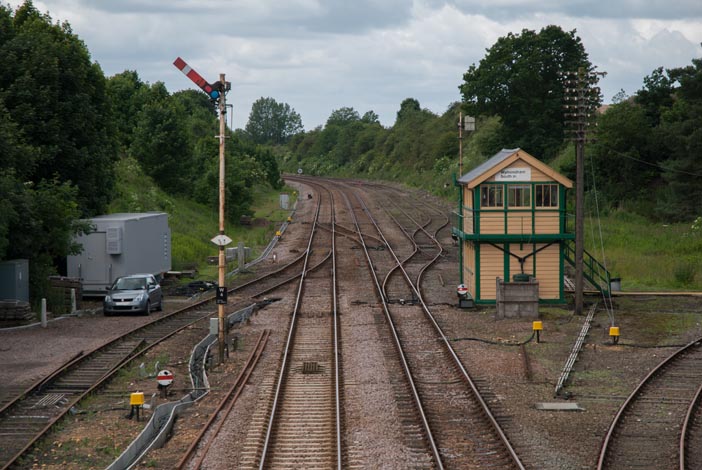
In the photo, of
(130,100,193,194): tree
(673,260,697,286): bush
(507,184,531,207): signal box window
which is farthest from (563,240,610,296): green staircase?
(130,100,193,194): tree

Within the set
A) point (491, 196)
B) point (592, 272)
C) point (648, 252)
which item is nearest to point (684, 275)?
point (592, 272)

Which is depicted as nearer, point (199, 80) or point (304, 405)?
point (304, 405)

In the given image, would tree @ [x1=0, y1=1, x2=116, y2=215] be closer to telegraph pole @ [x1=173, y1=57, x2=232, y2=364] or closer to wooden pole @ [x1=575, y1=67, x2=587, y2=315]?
telegraph pole @ [x1=173, y1=57, x2=232, y2=364]

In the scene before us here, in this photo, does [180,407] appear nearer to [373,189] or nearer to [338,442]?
[338,442]

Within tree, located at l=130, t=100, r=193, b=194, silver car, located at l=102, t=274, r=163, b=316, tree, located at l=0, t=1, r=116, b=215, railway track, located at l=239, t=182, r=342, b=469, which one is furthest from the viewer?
tree, located at l=130, t=100, r=193, b=194

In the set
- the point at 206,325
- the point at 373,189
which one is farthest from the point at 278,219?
the point at 206,325

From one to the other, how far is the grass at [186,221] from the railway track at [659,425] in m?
24.1

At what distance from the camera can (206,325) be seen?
2752 cm

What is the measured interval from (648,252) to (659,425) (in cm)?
3054

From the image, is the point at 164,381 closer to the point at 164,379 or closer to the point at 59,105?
the point at 164,379

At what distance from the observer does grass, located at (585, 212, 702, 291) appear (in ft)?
121

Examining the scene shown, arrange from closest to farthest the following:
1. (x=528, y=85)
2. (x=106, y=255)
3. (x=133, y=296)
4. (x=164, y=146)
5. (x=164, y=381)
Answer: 1. (x=164, y=381)
2. (x=133, y=296)
3. (x=106, y=255)
4. (x=164, y=146)
5. (x=528, y=85)

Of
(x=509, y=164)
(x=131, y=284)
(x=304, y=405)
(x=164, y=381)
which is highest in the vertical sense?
(x=509, y=164)

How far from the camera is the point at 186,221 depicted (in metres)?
55.2
